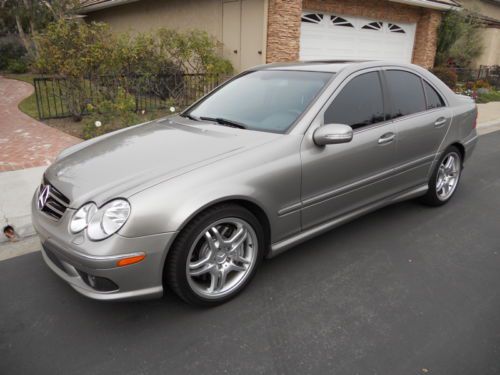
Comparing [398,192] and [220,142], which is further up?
[220,142]

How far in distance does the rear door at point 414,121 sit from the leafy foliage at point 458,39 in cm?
1376

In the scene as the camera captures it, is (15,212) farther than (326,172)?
Yes

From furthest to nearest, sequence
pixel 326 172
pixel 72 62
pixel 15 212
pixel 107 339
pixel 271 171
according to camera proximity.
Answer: pixel 72 62 → pixel 15 212 → pixel 326 172 → pixel 271 171 → pixel 107 339

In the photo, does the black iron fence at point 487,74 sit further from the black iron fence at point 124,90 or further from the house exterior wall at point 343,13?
the black iron fence at point 124,90

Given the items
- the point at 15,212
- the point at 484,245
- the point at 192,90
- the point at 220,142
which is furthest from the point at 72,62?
the point at 484,245

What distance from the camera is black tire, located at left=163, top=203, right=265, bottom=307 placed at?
2486 mm

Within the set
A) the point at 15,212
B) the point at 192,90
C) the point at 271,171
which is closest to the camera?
the point at 271,171

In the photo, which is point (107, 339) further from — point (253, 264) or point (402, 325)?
point (402, 325)

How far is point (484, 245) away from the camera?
12.3ft

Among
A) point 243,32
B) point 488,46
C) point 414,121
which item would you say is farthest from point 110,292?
point 488,46

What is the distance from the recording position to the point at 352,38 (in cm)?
1299

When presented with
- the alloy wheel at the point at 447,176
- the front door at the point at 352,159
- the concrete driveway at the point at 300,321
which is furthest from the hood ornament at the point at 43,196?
the alloy wheel at the point at 447,176

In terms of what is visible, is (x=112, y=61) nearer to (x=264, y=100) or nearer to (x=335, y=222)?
(x=264, y=100)

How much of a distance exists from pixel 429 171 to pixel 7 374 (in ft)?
12.9
